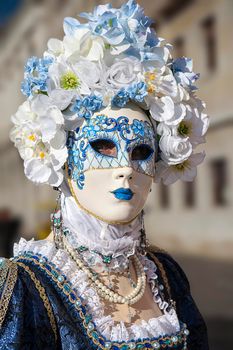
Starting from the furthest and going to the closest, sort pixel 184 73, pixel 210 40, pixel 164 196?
pixel 164 196 < pixel 210 40 < pixel 184 73

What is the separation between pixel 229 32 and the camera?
11.5m

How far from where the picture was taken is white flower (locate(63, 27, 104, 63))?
2109 mm

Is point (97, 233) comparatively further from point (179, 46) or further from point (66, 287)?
point (179, 46)

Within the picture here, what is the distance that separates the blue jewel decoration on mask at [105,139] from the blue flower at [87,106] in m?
0.02

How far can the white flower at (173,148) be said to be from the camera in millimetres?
2227

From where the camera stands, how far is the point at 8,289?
1913mm

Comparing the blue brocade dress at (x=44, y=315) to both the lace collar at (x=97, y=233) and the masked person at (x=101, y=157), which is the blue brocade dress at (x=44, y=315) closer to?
the masked person at (x=101, y=157)

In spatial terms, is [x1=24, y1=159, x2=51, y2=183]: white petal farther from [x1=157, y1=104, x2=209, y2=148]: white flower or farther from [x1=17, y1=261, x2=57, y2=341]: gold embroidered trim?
[x1=157, y1=104, x2=209, y2=148]: white flower

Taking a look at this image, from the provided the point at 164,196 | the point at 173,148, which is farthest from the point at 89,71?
the point at 164,196

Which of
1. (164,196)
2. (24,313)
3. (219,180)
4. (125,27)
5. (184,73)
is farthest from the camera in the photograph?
(164,196)

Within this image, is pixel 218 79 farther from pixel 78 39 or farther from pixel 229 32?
pixel 78 39

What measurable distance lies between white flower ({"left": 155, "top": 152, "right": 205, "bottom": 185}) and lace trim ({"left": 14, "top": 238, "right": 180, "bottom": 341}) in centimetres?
48

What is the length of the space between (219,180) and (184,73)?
986 centimetres

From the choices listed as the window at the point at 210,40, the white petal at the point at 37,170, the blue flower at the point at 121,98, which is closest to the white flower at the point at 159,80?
the blue flower at the point at 121,98
